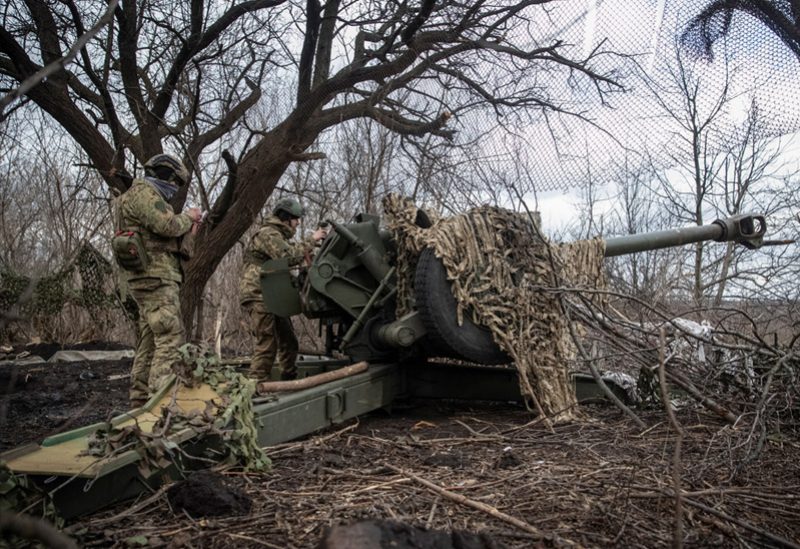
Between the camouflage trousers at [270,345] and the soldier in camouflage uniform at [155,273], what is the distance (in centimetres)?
115

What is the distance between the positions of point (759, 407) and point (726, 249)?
7.72 m

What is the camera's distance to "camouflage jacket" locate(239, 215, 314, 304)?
6.63m

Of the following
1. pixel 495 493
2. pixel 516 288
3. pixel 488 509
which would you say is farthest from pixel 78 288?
pixel 488 509

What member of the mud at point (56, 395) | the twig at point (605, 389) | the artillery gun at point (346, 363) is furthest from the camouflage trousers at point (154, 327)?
the twig at point (605, 389)

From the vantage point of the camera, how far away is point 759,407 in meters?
3.55

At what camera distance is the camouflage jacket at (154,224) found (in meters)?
5.40

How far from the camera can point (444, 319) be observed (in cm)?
468

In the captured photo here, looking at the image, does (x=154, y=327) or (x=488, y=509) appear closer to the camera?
(x=488, y=509)

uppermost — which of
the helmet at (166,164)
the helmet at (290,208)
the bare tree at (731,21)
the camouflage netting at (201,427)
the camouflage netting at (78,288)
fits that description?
the bare tree at (731,21)

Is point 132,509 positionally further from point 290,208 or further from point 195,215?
point 290,208

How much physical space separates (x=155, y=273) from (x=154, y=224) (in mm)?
413

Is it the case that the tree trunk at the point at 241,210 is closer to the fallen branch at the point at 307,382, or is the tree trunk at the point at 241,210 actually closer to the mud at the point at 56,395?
the mud at the point at 56,395

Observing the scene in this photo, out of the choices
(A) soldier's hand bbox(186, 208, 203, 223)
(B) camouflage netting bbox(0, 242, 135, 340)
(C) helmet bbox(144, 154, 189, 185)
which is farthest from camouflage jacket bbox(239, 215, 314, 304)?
(B) camouflage netting bbox(0, 242, 135, 340)

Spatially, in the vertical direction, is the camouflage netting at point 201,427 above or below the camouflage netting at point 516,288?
below
